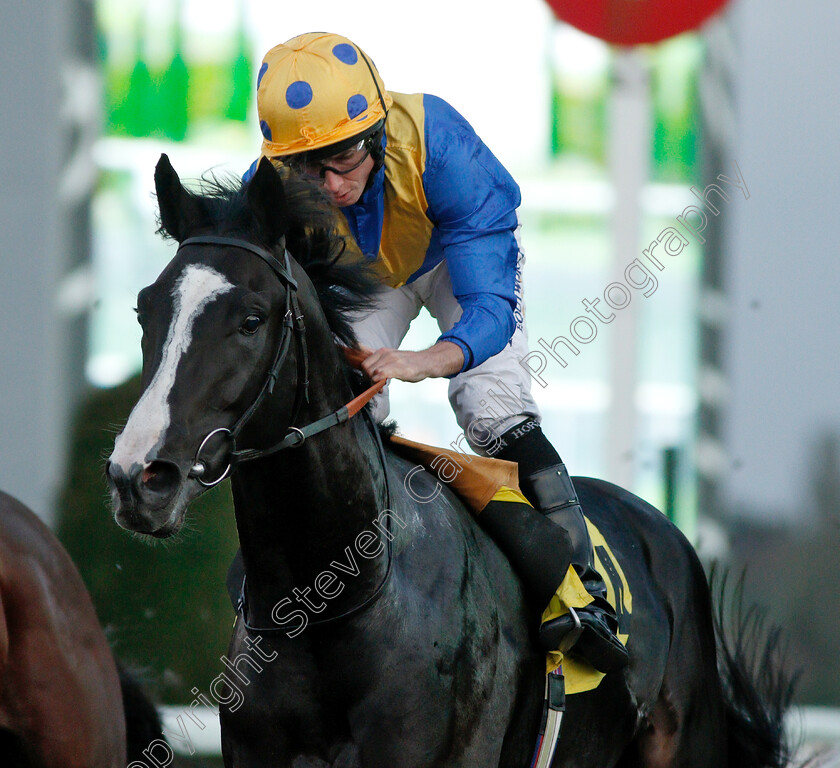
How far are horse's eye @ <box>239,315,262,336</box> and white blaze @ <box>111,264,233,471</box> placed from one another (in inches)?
2.4

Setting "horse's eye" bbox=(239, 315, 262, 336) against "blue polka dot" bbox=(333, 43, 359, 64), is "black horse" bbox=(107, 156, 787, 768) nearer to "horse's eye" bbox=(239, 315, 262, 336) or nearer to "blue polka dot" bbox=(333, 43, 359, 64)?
"horse's eye" bbox=(239, 315, 262, 336)

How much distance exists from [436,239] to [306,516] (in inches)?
37.8

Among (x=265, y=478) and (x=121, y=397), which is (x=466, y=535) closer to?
(x=265, y=478)

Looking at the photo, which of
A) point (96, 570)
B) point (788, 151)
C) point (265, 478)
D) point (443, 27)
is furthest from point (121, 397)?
point (788, 151)

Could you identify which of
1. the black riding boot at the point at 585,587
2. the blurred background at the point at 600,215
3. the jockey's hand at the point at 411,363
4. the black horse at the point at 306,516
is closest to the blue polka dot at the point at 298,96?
the black horse at the point at 306,516

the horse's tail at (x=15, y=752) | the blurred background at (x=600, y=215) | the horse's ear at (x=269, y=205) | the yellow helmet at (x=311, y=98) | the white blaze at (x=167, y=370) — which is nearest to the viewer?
the white blaze at (x=167, y=370)

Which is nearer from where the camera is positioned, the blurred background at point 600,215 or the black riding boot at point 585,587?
the black riding boot at point 585,587

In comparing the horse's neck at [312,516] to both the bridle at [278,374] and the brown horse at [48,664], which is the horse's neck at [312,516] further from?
the brown horse at [48,664]

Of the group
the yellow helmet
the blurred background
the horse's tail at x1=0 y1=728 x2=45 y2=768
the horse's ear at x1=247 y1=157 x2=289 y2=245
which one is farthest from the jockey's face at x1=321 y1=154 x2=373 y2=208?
the blurred background

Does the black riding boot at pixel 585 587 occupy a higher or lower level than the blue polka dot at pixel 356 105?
lower

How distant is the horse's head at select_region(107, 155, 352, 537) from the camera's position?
162 centimetres

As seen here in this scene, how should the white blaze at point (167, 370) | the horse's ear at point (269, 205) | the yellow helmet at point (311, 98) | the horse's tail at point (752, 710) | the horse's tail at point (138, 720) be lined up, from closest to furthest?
the white blaze at point (167, 370), the horse's ear at point (269, 205), the yellow helmet at point (311, 98), the horse's tail at point (752, 710), the horse's tail at point (138, 720)

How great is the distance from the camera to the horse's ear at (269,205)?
191 cm

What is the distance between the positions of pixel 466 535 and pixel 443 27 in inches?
131
